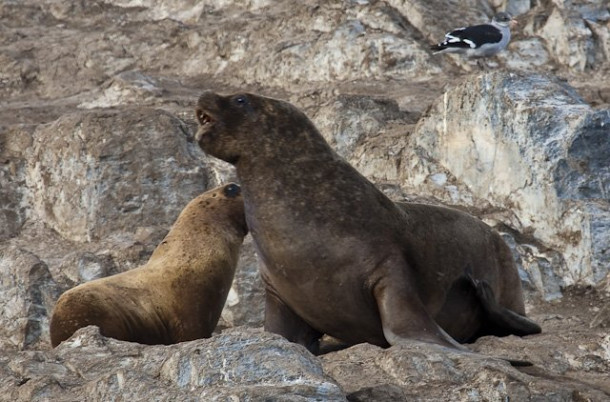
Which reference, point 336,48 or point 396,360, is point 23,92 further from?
point 396,360

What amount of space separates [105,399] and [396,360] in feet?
4.53

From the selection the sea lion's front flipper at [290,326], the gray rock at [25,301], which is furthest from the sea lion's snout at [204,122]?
the gray rock at [25,301]

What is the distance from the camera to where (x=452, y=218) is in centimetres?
937

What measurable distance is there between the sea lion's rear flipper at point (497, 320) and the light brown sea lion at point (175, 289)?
2355mm

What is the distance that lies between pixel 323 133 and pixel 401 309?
26.7 feet

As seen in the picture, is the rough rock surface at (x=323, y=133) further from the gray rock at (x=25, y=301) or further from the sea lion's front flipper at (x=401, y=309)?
the sea lion's front flipper at (x=401, y=309)

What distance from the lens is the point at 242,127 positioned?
909 cm

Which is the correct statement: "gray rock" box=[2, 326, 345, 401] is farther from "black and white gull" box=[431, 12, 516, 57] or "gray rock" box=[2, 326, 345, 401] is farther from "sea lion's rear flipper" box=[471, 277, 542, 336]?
"black and white gull" box=[431, 12, 516, 57]

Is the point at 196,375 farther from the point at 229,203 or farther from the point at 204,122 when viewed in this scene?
the point at 229,203

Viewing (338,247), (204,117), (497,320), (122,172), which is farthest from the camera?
(122,172)

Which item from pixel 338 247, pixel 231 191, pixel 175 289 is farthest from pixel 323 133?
pixel 338 247

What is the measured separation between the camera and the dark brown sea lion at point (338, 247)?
8.63 meters

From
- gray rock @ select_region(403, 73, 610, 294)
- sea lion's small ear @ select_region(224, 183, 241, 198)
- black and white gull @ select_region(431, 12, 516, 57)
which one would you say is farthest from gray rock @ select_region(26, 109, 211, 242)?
sea lion's small ear @ select_region(224, 183, 241, 198)

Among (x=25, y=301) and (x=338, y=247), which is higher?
Result: (x=338, y=247)
